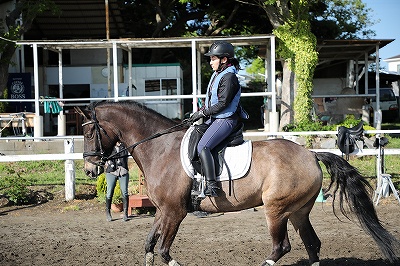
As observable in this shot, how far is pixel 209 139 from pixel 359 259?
9.37ft

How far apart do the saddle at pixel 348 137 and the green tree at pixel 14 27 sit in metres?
13.4

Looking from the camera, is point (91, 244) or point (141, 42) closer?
point (91, 244)

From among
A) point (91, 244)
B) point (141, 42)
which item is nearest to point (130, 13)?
point (141, 42)

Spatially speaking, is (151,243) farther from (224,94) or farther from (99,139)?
(224,94)

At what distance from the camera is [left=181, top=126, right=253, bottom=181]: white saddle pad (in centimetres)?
679

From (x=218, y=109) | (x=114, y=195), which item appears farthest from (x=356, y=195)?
(x=114, y=195)

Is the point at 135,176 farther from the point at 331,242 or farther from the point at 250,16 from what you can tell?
the point at 250,16

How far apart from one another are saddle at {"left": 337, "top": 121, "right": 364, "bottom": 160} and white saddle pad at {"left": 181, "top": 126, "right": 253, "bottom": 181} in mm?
5471

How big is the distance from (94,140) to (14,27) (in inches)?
635

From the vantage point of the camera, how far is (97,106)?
7.23 metres

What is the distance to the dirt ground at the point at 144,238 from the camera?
25.4ft

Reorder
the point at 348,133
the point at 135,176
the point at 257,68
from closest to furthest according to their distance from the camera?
the point at 348,133 < the point at 135,176 < the point at 257,68

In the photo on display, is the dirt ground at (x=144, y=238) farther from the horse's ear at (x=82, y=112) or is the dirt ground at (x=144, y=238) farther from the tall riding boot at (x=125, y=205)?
Result: the horse's ear at (x=82, y=112)

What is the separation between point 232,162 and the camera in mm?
6855
